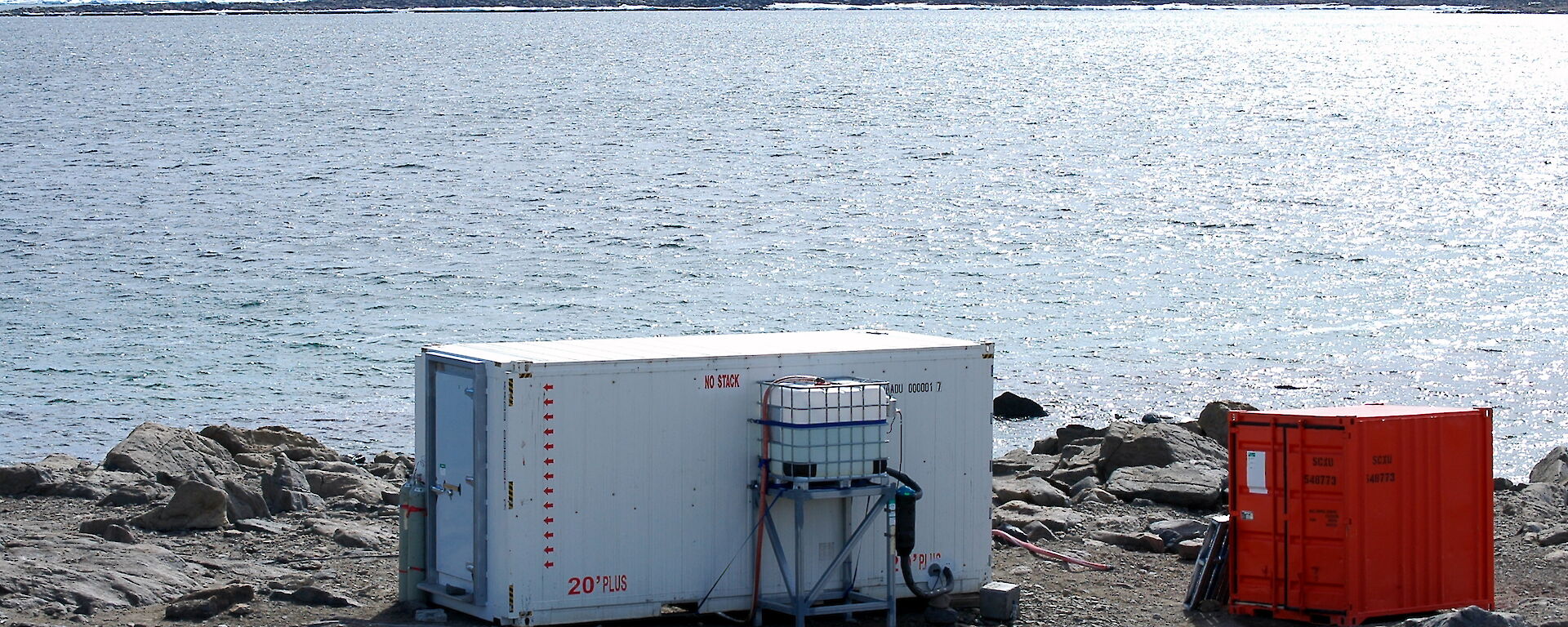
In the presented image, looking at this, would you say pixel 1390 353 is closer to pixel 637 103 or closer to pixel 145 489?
pixel 145 489

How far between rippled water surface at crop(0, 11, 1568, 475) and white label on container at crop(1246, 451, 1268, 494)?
529 inches

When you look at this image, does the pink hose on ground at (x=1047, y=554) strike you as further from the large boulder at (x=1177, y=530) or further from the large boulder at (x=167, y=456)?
the large boulder at (x=167, y=456)

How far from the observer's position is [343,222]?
5884cm

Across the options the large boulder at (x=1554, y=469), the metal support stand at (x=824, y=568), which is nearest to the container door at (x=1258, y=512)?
the metal support stand at (x=824, y=568)

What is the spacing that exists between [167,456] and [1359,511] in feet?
38.5

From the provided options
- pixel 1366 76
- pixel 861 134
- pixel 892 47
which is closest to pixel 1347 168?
pixel 861 134

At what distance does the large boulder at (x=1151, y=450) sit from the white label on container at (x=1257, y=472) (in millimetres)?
5882

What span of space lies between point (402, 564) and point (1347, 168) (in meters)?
71.3

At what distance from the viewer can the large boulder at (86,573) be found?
13906 millimetres

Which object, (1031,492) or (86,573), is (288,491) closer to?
(86,573)

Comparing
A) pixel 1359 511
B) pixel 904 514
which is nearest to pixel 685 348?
pixel 904 514

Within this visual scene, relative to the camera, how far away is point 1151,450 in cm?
2036

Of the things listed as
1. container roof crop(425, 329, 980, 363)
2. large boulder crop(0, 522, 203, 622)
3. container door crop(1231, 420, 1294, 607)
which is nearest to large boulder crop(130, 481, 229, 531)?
large boulder crop(0, 522, 203, 622)

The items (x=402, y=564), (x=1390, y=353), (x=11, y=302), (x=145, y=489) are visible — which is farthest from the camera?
(x=11, y=302)
